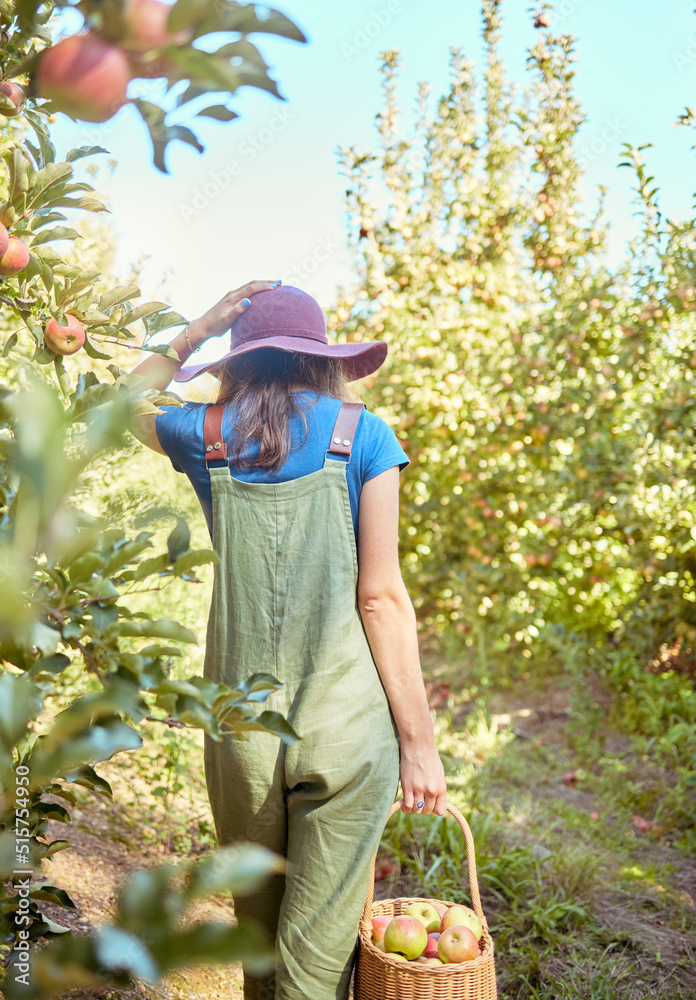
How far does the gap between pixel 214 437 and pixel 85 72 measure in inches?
30.8

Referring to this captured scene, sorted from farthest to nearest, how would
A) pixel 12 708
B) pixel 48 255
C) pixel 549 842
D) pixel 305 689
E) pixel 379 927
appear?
pixel 549 842
pixel 379 927
pixel 305 689
pixel 48 255
pixel 12 708

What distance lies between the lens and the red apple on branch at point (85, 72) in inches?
21.0

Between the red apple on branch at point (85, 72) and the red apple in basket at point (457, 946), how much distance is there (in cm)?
159

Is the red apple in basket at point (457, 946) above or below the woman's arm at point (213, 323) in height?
below

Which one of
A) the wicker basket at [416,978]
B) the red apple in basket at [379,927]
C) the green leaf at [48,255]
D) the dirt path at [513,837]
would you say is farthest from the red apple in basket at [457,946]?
the green leaf at [48,255]

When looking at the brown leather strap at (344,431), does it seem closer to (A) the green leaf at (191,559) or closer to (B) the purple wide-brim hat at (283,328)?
(B) the purple wide-brim hat at (283,328)

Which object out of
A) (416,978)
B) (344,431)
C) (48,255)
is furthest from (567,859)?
(48,255)

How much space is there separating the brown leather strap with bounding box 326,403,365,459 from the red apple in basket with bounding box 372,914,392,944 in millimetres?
1079

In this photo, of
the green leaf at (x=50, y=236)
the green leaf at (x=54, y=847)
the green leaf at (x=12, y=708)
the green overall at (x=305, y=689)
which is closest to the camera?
the green leaf at (x=12, y=708)

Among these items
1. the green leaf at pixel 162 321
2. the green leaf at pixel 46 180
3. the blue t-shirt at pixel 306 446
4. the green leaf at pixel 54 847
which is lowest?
the green leaf at pixel 54 847

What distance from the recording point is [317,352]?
→ 4.30 ft

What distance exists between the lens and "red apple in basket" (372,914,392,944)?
1622 mm

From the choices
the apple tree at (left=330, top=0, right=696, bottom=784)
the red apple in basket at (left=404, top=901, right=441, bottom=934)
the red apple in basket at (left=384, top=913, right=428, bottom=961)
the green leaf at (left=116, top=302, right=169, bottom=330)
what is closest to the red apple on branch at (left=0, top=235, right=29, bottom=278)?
the green leaf at (left=116, top=302, right=169, bottom=330)

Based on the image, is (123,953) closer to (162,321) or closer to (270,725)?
(270,725)
